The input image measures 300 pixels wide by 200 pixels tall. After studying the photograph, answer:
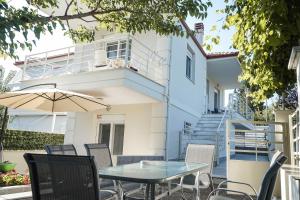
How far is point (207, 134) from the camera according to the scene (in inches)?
482

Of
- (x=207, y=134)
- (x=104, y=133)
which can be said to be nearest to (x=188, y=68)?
(x=207, y=134)

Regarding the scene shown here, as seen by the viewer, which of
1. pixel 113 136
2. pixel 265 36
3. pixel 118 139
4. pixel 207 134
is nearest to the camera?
pixel 265 36

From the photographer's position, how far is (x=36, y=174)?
2510 millimetres

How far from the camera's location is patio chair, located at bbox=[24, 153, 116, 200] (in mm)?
2344

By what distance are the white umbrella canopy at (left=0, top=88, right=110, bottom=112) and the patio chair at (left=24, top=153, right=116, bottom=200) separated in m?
4.75

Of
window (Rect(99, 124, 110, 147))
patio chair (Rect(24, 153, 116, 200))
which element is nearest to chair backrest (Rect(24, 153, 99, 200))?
patio chair (Rect(24, 153, 116, 200))

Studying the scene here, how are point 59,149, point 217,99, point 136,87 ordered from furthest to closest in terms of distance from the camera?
point 217,99
point 136,87
point 59,149

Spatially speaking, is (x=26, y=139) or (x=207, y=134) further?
(x=26, y=139)

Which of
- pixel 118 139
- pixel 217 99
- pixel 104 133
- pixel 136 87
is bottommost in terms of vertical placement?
pixel 118 139

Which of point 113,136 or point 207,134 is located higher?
point 207,134

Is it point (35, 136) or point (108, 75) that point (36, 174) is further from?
point (35, 136)

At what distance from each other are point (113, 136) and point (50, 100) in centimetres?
454

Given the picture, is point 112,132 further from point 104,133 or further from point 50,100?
point 50,100

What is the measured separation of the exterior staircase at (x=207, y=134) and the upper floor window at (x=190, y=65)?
7.85 ft
